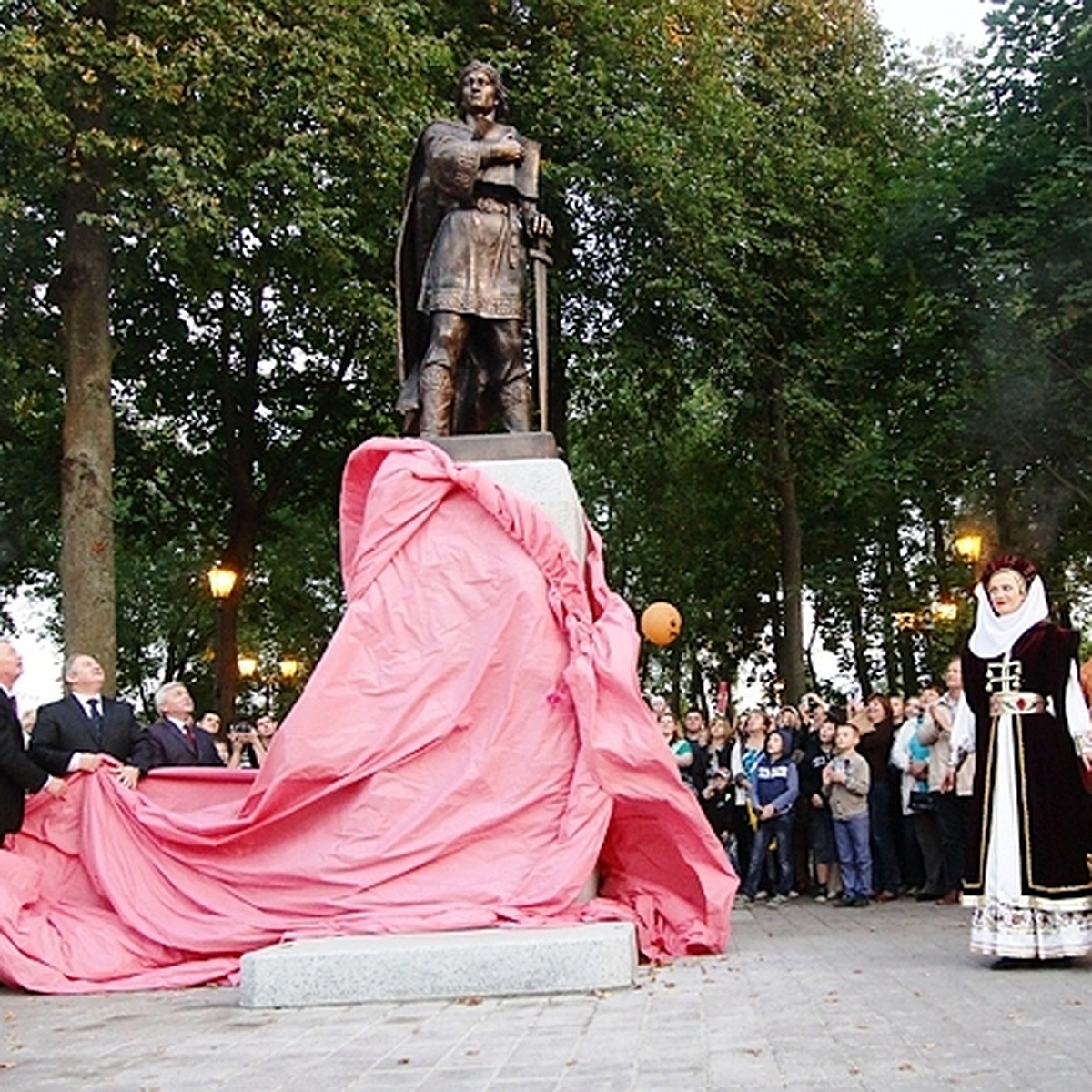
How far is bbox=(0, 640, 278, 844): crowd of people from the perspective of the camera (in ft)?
32.3

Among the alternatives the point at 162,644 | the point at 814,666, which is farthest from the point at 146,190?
the point at 162,644

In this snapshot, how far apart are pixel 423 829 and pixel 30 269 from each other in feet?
45.5

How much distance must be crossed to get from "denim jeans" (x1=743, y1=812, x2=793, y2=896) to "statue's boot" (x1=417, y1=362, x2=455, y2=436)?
592cm

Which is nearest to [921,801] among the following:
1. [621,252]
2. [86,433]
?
[86,433]

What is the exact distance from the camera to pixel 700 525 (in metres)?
35.7

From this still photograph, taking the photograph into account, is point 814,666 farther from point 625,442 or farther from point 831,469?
point 831,469

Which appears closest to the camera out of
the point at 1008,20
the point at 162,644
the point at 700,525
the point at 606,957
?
the point at 606,957

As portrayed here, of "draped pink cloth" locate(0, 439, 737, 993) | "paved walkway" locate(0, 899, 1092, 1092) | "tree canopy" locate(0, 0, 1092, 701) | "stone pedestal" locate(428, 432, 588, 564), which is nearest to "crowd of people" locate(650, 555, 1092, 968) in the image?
"paved walkway" locate(0, 899, 1092, 1092)

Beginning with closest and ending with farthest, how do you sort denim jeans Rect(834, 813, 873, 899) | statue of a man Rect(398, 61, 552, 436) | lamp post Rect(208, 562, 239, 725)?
statue of a man Rect(398, 61, 552, 436)
denim jeans Rect(834, 813, 873, 899)
lamp post Rect(208, 562, 239, 725)

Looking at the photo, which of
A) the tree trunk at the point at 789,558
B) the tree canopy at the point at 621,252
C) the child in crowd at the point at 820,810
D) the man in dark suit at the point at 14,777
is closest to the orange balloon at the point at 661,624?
the tree canopy at the point at 621,252

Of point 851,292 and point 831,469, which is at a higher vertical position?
point 851,292

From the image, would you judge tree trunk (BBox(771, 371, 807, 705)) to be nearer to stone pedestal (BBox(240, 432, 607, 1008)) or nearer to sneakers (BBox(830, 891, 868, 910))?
sneakers (BBox(830, 891, 868, 910))

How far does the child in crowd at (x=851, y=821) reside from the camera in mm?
14438

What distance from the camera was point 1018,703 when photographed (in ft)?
29.6
